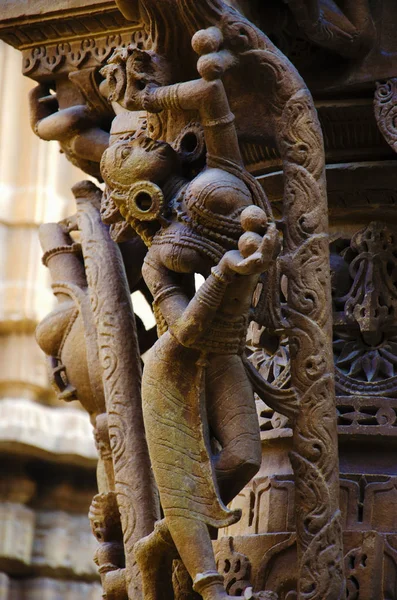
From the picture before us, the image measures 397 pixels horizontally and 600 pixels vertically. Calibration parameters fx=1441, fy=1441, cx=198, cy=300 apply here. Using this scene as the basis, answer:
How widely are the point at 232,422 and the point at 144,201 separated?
1.24ft

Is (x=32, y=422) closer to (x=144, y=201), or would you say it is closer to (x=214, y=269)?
(x=144, y=201)

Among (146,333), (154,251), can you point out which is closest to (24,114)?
(146,333)

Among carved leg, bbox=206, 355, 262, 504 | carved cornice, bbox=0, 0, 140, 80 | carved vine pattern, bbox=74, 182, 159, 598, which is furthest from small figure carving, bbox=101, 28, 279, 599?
carved cornice, bbox=0, 0, 140, 80

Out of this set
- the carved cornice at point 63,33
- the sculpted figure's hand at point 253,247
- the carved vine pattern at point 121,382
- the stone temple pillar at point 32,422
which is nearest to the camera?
the sculpted figure's hand at point 253,247

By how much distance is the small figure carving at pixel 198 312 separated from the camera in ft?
7.22

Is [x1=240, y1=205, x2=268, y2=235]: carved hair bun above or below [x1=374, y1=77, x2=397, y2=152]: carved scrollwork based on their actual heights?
below

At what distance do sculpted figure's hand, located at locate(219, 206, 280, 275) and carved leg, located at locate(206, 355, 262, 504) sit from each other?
0.19 m

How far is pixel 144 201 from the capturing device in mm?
Result: 2301

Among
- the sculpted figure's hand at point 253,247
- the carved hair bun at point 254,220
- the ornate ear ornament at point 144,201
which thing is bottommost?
the sculpted figure's hand at point 253,247

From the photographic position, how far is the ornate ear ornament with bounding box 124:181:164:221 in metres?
2.28

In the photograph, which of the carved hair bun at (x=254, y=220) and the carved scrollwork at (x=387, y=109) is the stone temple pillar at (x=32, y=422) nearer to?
the carved scrollwork at (x=387, y=109)

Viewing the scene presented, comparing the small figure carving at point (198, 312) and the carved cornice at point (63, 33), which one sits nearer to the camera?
the small figure carving at point (198, 312)

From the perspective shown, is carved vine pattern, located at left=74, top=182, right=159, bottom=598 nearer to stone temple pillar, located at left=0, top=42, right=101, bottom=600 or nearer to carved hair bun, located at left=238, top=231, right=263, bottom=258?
carved hair bun, located at left=238, top=231, right=263, bottom=258

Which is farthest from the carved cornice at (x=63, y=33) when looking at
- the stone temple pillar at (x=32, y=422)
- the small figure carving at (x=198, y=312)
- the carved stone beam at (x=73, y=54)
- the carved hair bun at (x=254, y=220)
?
the stone temple pillar at (x=32, y=422)
